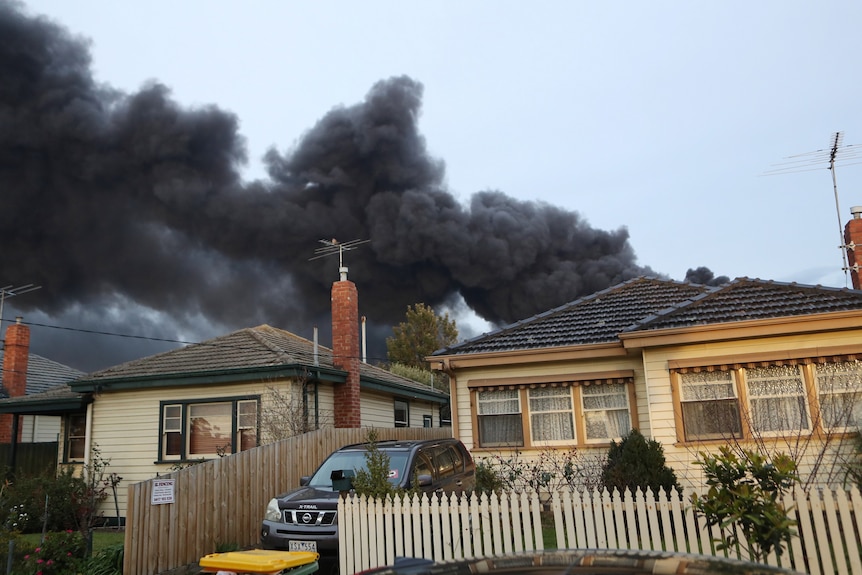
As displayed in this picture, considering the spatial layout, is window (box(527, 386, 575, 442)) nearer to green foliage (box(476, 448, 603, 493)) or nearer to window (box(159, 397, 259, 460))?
green foliage (box(476, 448, 603, 493))

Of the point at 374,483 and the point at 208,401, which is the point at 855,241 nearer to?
the point at 374,483

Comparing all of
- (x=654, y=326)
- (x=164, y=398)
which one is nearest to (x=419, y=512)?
(x=654, y=326)

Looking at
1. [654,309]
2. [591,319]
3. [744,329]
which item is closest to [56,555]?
[591,319]

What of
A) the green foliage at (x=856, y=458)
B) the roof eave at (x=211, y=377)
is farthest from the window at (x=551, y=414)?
the roof eave at (x=211, y=377)

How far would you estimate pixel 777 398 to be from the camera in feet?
37.7

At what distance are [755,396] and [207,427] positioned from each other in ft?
37.4

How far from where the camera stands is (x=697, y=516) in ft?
22.4

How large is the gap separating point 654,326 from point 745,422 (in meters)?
2.08

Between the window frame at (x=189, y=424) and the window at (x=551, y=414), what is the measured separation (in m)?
5.96

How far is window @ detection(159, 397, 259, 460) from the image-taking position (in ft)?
51.4

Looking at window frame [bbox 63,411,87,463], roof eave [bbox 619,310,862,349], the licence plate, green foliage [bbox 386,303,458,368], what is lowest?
the licence plate

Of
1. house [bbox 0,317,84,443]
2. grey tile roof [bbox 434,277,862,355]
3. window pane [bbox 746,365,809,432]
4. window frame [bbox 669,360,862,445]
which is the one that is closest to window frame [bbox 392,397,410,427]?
grey tile roof [bbox 434,277,862,355]

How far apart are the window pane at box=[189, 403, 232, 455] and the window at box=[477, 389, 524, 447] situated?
587 centimetres

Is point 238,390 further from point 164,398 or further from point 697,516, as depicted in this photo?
point 697,516
